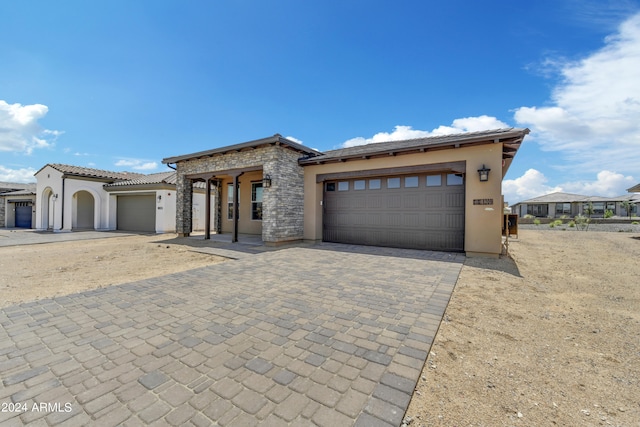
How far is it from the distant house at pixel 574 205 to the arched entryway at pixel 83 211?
46.9m

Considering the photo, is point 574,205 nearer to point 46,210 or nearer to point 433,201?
point 433,201

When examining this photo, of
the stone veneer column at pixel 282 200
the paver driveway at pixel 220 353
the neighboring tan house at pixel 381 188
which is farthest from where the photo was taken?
the stone veneer column at pixel 282 200

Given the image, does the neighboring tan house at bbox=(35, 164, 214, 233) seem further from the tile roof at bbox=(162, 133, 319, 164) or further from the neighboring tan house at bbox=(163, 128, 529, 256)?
the tile roof at bbox=(162, 133, 319, 164)

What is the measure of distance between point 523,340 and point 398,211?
6.13 metres

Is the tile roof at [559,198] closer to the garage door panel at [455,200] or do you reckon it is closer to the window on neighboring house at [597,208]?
the window on neighboring house at [597,208]

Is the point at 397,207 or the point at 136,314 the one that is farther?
the point at 397,207

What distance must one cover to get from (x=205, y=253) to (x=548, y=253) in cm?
1146

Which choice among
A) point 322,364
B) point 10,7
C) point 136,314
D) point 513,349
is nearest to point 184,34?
point 10,7

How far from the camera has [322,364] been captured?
2301 mm

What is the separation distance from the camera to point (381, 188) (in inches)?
358

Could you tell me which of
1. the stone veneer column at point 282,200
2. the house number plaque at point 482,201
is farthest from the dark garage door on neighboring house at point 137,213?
the house number plaque at point 482,201

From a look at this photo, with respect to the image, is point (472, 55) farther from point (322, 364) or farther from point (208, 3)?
point (322, 364)

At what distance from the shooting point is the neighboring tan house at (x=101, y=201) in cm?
Answer: 1517

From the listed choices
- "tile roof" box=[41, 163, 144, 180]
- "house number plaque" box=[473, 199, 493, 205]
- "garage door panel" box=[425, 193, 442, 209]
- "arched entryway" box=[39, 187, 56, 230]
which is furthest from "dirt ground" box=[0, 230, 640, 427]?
"arched entryway" box=[39, 187, 56, 230]
